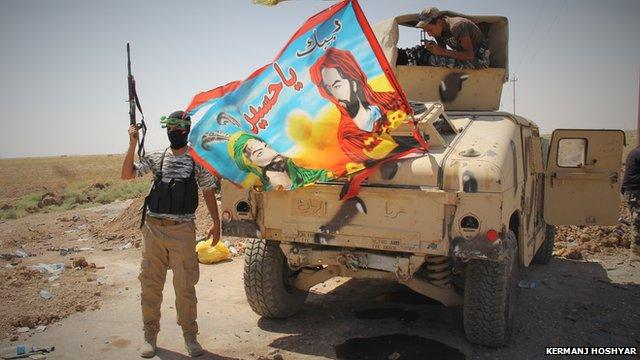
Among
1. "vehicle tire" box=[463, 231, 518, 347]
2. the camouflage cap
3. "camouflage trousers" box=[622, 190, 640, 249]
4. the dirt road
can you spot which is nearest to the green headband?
the dirt road

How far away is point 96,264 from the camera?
300 inches

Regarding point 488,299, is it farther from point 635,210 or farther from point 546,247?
point 635,210

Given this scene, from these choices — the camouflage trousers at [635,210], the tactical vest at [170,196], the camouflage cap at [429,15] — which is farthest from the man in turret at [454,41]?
the tactical vest at [170,196]

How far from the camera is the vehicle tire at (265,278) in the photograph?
15.7ft

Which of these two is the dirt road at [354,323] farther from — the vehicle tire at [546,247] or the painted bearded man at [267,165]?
the painted bearded man at [267,165]

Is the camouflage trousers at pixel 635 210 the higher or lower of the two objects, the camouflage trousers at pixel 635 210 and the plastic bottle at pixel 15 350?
the higher

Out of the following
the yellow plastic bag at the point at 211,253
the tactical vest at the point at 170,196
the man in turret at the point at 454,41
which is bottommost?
the yellow plastic bag at the point at 211,253

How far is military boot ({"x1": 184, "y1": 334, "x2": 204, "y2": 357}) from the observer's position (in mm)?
4262

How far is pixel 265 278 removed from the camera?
479cm

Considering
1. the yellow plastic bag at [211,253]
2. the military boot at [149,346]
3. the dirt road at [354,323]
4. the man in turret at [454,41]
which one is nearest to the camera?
the military boot at [149,346]

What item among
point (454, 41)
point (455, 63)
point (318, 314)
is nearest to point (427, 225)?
point (318, 314)

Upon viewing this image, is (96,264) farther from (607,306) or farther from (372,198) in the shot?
(607,306)

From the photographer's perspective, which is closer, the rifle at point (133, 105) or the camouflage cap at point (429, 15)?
the rifle at point (133, 105)

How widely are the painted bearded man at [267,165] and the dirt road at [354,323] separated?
1456mm
